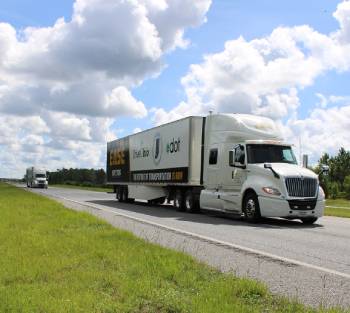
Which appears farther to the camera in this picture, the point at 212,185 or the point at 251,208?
the point at 212,185

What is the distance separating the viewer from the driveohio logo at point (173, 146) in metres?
23.1

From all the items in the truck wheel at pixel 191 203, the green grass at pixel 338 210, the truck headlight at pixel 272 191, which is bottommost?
the green grass at pixel 338 210

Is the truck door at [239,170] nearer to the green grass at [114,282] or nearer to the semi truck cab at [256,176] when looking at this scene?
the semi truck cab at [256,176]

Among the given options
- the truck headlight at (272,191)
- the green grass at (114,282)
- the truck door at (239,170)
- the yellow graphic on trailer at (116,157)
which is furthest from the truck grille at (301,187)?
the yellow graphic on trailer at (116,157)

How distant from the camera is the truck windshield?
17.8 meters

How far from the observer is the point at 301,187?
16453 mm

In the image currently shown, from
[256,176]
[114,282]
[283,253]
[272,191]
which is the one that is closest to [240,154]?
[256,176]

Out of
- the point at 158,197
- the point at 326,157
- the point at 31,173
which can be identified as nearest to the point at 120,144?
the point at 158,197

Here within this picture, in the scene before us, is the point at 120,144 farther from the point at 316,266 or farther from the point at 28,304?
the point at 28,304

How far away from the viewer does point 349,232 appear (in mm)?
14703

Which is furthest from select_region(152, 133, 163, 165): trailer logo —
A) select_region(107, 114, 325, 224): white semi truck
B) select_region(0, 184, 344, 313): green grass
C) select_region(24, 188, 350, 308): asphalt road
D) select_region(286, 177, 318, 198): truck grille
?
select_region(0, 184, 344, 313): green grass

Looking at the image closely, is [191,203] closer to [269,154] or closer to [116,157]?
[269,154]

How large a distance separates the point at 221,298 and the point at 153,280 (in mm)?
1231

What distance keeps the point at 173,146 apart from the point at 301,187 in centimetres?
841
